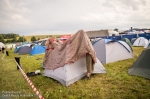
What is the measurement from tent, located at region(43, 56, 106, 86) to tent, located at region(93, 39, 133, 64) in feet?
8.97

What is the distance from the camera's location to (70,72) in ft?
18.0

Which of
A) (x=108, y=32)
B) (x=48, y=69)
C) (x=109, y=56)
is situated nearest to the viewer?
(x=48, y=69)

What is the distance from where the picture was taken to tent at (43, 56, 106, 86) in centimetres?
536

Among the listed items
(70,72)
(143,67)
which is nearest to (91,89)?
(70,72)

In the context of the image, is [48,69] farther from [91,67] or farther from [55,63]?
Answer: [91,67]

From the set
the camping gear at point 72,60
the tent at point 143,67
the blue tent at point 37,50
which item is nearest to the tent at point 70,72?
the camping gear at point 72,60

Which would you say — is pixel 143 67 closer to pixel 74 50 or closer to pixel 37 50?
pixel 74 50

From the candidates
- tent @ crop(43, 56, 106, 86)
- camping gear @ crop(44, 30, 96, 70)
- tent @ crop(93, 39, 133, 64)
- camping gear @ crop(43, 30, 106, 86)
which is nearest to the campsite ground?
tent @ crop(43, 56, 106, 86)

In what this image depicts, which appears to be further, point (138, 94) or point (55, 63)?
point (55, 63)

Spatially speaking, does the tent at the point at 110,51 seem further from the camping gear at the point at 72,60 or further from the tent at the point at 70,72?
the camping gear at the point at 72,60

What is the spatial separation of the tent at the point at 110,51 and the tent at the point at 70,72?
2734mm

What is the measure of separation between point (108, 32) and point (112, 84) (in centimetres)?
4722

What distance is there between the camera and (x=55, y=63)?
616 centimetres

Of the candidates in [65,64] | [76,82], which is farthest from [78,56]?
[76,82]
